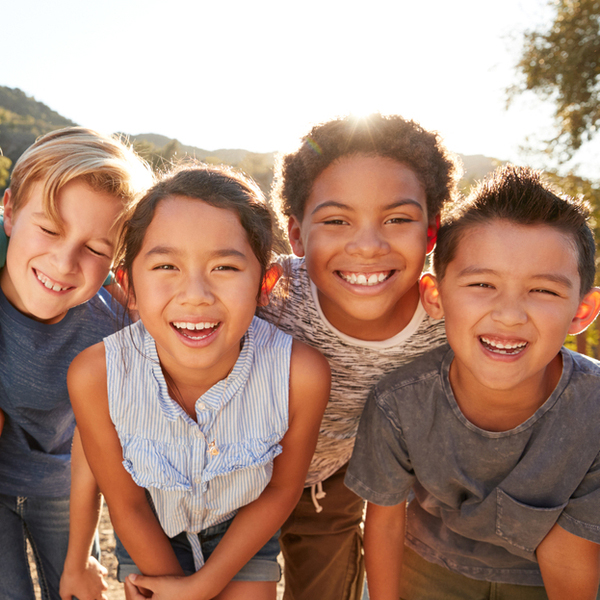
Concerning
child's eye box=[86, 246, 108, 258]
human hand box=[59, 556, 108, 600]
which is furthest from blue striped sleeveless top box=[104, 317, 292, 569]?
human hand box=[59, 556, 108, 600]

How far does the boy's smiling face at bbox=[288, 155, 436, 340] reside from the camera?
181 cm

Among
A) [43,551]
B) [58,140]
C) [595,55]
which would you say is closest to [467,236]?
[58,140]

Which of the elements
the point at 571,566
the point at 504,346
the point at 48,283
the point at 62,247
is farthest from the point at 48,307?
the point at 571,566

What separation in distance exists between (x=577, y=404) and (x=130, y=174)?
1.72 meters

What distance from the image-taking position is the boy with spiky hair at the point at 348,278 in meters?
1.83

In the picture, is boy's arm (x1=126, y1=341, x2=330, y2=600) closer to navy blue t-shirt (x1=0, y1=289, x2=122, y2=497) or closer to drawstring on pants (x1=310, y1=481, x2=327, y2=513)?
drawstring on pants (x1=310, y1=481, x2=327, y2=513)

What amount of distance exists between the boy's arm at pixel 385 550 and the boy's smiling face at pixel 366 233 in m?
0.69

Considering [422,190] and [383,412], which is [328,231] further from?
[383,412]

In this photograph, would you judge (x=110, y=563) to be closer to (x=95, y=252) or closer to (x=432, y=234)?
(x=95, y=252)

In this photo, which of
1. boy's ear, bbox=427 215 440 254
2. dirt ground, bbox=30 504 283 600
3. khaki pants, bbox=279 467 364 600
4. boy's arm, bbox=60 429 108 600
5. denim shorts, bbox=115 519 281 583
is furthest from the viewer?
dirt ground, bbox=30 504 283 600

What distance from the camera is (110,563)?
260 centimetres

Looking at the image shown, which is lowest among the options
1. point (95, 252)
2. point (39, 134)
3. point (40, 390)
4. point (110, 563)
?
point (110, 563)

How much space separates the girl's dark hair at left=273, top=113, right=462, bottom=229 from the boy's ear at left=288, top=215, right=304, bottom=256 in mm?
37

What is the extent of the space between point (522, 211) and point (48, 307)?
1631 mm
